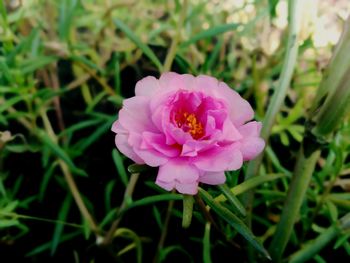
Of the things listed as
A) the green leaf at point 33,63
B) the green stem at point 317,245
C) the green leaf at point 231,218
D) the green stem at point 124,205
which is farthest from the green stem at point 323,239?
the green leaf at point 33,63

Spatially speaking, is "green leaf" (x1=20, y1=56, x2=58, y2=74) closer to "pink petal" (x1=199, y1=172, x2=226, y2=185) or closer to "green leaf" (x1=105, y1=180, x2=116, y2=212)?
"green leaf" (x1=105, y1=180, x2=116, y2=212)

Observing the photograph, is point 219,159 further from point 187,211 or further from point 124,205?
point 124,205

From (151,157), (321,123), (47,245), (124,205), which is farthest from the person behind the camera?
(47,245)

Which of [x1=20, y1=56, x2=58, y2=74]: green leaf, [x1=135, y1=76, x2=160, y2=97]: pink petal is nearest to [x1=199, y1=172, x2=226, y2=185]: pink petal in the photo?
[x1=135, y1=76, x2=160, y2=97]: pink petal

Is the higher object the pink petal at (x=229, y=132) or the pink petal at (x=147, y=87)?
the pink petal at (x=147, y=87)

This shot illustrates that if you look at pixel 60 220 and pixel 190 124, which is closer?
pixel 190 124

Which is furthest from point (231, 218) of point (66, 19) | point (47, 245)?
point (66, 19)

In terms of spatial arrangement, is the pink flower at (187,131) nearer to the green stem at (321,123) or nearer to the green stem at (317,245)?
the green stem at (321,123)
